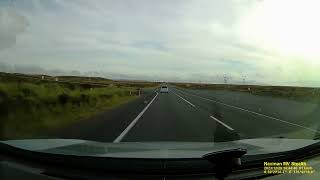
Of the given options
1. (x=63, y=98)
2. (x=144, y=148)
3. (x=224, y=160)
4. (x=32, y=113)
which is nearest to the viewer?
(x=224, y=160)

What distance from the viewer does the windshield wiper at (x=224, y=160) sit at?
4246 millimetres

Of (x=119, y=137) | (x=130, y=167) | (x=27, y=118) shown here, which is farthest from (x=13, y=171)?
(x=27, y=118)

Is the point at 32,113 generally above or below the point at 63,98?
below

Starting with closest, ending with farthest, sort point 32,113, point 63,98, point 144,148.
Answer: point 144,148, point 32,113, point 63,98

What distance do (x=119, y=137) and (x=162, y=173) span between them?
8.62 metres

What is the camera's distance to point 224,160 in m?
4.28

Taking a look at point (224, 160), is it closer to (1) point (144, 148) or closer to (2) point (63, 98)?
(1) point (144, 148)

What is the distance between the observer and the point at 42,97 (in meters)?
32.6

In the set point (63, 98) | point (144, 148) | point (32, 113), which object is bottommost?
point (32, 113)

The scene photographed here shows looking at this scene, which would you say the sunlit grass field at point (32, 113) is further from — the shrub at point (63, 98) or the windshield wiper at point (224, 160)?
the windshield wiper at point (224, 160)

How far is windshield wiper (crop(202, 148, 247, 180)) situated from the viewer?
13.9 feet

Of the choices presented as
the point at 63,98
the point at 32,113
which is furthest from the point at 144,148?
the point at 63,98

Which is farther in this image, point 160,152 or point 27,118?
point 27,118

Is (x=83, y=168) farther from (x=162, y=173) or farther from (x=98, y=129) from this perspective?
(x=98, y=129)
